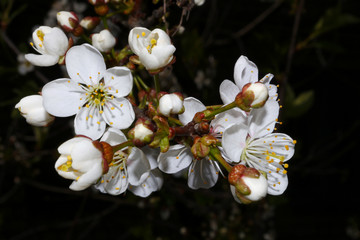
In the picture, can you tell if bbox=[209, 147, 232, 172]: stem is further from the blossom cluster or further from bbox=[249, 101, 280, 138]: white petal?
bbox=[249, 101, 280, 138]: white petal

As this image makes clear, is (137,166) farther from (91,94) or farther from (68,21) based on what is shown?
(68,21)

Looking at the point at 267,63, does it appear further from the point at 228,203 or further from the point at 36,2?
the point at 36,2

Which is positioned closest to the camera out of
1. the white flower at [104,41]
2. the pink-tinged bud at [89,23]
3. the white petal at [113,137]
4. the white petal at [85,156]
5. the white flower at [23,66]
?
the white petal at [85,156]

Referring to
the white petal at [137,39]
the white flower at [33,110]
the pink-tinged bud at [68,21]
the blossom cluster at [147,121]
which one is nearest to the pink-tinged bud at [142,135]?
the blossom cluster at [147,121]

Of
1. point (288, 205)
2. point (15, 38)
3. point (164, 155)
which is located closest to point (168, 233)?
point (164, 155)

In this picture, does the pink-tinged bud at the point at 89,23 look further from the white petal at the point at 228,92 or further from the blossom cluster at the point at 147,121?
the white petal at the point at 228,92

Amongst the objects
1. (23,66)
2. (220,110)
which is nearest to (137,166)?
(220,110)
